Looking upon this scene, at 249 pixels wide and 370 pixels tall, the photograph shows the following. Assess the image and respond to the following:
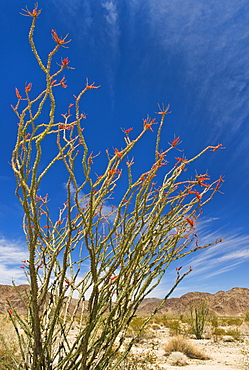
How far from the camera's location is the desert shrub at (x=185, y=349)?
28.5ft

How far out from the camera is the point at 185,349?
29.5 feet

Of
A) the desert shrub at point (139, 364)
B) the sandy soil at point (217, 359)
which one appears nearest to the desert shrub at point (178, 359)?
the sandy soil at point (217, 359)

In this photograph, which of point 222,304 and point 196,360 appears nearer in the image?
point 196,360

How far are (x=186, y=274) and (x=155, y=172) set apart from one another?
1198mm

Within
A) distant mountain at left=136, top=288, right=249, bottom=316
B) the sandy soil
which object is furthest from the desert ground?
distant mountain at left=136, top=288, right=249, bottom=316

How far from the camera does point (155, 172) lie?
91.1 inches

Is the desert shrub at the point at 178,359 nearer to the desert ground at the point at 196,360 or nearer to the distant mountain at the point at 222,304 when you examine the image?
the desert ground at the point at 196,360

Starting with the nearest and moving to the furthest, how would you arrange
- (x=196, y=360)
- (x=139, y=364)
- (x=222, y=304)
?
1. (x=139, y=364)
2. (x=196, y=360)
3. (x=222, y=304)

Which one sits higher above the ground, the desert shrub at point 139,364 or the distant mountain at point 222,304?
the distant mountain at point 222,304

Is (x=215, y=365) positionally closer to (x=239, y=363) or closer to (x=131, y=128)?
(x=239, y=363)

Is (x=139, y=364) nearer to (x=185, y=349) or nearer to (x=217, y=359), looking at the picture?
(x=185, y=349)

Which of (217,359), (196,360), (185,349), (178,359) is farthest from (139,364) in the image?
(217,359)

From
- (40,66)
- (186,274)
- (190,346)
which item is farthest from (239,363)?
(40,66)

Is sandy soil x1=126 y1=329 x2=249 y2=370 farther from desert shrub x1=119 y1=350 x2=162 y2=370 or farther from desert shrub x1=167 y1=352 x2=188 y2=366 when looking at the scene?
desert shrub x1=119 y1=350 x2=162 y2=370
